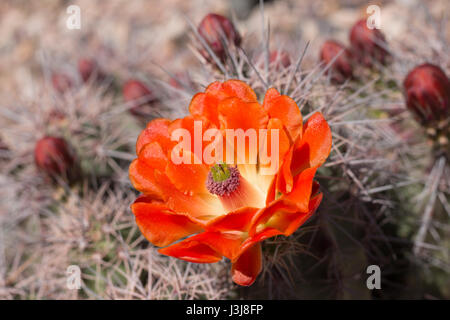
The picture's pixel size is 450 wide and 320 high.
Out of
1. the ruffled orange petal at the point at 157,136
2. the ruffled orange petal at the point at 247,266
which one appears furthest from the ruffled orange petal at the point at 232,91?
the ruffled orange petal at the point at 247,266

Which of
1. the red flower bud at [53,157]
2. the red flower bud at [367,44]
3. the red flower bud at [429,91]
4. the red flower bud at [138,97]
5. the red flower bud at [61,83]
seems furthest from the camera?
the red flower bud at [61,83]

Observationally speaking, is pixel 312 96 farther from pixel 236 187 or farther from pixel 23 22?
pixel 23 22

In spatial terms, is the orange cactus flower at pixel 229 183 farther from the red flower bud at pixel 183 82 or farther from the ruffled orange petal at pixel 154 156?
the red flower bud at pixel 183 82

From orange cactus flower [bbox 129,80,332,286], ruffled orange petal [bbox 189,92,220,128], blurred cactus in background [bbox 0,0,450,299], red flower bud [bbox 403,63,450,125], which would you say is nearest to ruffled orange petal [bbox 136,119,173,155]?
orange cactus flower [bbox 129,80,332,286]

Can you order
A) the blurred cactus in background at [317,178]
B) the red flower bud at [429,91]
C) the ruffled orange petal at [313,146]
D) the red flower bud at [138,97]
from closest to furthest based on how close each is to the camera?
the ruffled orange petal at [313,146], the blurred cactus in background at [317,178], the red flower bud at [429,91], the red flower bud at [138,97]

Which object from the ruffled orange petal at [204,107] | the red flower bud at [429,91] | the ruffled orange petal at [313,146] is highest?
the red flower bud at [429,91]
